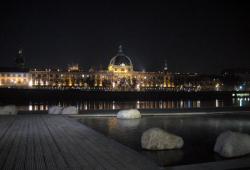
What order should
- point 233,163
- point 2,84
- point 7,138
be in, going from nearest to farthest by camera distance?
point 233,163 < point 7,138 < point 2,84

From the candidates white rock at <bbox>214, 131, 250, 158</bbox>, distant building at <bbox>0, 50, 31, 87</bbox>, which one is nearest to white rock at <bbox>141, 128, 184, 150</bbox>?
white rock at <bbox>214, 131, 250, 158</bbox>

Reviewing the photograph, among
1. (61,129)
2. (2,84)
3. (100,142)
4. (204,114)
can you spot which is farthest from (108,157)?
(2,84)

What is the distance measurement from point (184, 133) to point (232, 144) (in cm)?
689

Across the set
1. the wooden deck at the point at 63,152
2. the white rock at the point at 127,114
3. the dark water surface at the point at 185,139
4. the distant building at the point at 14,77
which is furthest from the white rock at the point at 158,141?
the distant building at the point at 14,77

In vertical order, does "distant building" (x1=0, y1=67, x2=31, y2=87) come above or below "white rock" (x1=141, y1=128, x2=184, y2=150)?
above

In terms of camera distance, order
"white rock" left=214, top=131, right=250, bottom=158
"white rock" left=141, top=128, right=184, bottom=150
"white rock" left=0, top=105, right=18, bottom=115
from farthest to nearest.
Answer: "white rock" left=0, top=105, right=18, bottom=115
"white rock" left=141, top=128, right=184, bottom=150
"white rock" left=214, top=131, right=250, bottom=158

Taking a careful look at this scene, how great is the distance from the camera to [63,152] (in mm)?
12898

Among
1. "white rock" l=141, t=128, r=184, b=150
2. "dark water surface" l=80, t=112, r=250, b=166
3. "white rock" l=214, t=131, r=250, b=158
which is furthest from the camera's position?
"white rock" l=141, t=128, r=184, b=150

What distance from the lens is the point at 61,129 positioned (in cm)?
1927

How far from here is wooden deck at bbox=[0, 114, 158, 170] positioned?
10.9m

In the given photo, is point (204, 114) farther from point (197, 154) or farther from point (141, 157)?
point (141, 157)

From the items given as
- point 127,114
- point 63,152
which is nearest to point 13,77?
point 127,114

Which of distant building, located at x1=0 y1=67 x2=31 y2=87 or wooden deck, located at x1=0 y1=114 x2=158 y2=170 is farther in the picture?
distant building, located at x1=0 y1=67 x2=31 y2=87

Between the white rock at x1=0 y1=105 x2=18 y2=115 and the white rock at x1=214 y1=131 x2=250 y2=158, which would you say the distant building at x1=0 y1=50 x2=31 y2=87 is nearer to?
the white rock at x1=0 y1=105 x2=18 y2=115
